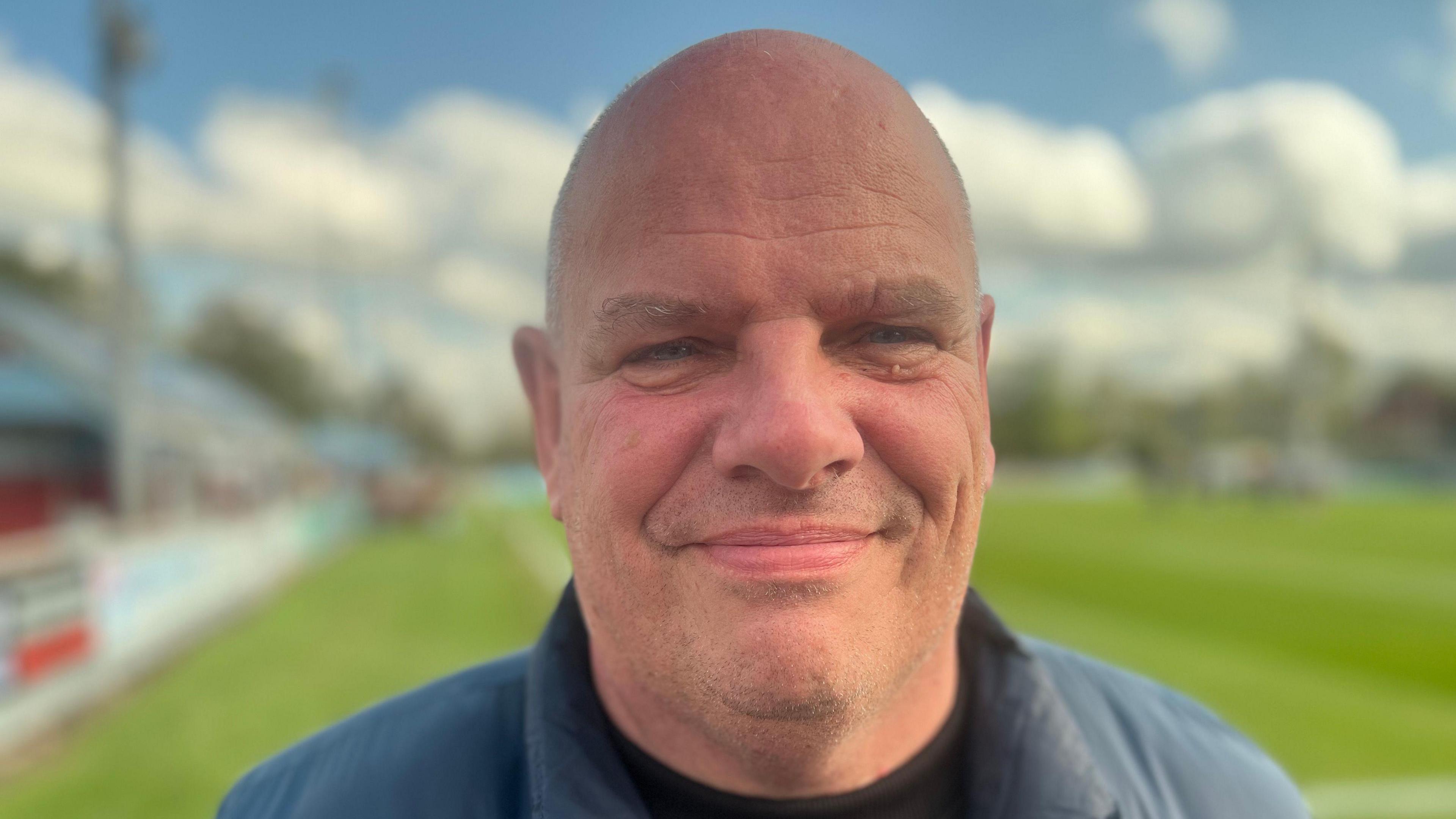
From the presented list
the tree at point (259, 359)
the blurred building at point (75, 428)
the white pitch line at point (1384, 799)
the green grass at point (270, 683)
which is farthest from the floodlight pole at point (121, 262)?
the tree at point (259, 359)

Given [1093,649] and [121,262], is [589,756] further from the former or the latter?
Answer: [121,262]

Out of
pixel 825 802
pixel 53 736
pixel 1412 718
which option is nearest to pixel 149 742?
pixel 53 736

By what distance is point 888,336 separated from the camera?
4.60 feet

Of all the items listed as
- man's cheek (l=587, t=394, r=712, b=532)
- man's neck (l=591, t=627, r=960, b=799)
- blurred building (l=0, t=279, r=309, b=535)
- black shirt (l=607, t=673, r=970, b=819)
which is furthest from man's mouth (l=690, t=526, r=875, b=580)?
blurred building (l=0, t=279, r=309, b=535)

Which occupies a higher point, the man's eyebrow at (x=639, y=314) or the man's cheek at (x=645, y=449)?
the man's eyebrow at (x=639, y=314)

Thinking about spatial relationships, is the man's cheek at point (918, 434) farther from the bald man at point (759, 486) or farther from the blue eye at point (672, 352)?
the blue eye at point (672, 352)

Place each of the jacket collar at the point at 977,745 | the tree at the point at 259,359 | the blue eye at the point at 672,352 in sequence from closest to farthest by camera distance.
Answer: the blue eye at the point at 672,352 → the jacket collar at the point at 977,745 → the tree at the point at 259,359

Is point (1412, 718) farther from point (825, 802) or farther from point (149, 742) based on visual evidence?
point (149, 742)

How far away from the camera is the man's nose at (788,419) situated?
1.27 m

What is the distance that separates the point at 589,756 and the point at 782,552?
0.51 m

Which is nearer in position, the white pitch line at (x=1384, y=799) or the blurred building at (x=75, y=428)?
the white pitch line at (x=1384, y=799)

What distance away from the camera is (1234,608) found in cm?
1503

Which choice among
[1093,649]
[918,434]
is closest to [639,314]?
[918,434]

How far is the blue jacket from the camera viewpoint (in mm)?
1581
